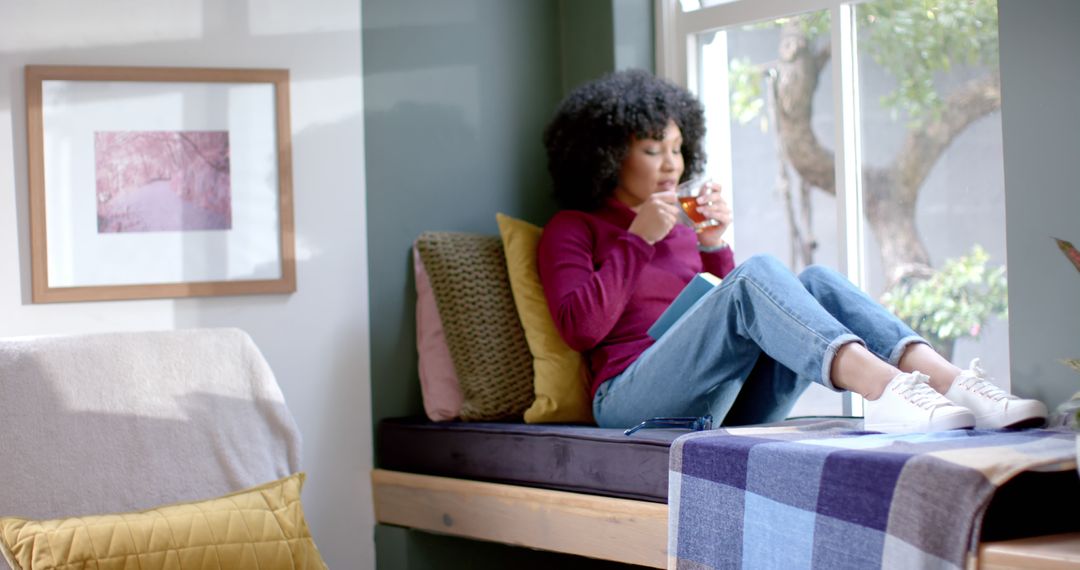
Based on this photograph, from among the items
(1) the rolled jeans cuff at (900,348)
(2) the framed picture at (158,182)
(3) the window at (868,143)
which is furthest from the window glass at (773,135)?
(2) the framed picture at (158,182)

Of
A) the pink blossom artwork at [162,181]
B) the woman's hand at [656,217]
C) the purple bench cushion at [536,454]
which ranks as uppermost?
the pink blossom artwork at [162,181]

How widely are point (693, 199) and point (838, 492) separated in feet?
3.70

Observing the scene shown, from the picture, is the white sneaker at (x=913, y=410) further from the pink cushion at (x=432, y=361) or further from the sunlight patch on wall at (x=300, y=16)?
the sunlight patch on wall at (x=300, y=16)

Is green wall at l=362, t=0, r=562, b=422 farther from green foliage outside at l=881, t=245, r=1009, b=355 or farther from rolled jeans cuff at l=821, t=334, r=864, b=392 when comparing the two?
rolled jeans cuff at l=821, t=334, r=864, b=392

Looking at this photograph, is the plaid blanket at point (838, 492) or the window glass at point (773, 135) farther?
the window glass at point (773, 135)

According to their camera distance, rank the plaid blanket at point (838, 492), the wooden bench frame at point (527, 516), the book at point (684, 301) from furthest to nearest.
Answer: the book at point (684, 301) → the wooden bench frame at point (527, 516) → the plaid blanket at point (838, 492)

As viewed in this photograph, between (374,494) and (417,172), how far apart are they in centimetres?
84

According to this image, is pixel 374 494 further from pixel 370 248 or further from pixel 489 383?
pixel 370 248

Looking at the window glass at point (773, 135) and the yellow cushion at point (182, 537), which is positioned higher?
the window glass at point (773, 135)

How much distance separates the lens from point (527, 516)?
267 cm

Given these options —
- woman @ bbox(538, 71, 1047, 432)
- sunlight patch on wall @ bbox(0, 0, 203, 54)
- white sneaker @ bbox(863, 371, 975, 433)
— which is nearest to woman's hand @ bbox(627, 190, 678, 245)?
woman @ bbox(538, 71, 1047, 432)

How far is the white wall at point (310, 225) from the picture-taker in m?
Result: 2.80

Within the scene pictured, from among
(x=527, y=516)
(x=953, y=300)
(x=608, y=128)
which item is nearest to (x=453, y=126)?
(x=608, y=128)

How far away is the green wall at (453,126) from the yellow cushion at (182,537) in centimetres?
74
